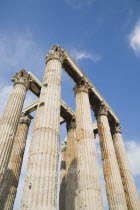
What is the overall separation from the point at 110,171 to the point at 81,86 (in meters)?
7.51

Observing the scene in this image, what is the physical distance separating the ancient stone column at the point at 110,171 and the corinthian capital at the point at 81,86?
341 cm

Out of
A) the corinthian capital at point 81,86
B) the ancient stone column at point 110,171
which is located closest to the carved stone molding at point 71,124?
the ancient stone column at point 110,171

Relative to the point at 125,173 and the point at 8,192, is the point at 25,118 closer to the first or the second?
the point at 8,192

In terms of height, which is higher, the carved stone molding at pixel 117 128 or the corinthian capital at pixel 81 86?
the corinthian capital at pixel 81 86

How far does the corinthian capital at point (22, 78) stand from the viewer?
16.5 metres

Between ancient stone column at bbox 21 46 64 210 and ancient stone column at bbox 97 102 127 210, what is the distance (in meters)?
7.32

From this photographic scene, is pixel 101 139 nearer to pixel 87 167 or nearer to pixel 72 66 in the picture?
pixel 87 167

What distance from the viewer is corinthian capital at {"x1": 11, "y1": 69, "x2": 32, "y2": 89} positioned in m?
16.5

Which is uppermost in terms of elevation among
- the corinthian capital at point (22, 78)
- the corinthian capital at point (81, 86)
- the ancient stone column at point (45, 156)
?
the corinthian capital at point (22, 78)

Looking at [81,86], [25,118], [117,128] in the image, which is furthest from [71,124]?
[81,86]

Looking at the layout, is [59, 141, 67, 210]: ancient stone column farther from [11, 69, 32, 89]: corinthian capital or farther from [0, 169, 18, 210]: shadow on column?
[11, 69, 32, 89]: corinthian capital

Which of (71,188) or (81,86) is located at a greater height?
(81,86)

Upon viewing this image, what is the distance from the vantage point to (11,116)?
13.4m

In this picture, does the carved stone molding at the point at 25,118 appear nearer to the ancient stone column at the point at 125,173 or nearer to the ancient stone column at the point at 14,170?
the ancient stone column at the point at 14,170
